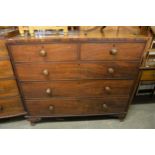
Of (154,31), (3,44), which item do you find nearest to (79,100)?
(3,44)

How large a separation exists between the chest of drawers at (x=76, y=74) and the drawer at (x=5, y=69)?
70 mm

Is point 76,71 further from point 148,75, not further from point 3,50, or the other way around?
point 148,75

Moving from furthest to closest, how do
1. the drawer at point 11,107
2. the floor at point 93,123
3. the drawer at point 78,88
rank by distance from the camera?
1. the floor at point 93,123
2. the drawer at point 11,107
3. the drawer at point 78,88

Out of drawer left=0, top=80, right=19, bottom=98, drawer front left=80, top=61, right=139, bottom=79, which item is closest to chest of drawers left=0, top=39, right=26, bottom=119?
drawer left=0, top=80, right=19, bottom=98

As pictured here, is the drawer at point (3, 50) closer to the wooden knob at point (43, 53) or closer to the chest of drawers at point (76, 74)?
the chest of drawers at point (76, 74)

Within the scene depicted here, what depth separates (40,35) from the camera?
1.13 meters

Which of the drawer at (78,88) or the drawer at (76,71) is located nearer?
the drawer at (76,71)

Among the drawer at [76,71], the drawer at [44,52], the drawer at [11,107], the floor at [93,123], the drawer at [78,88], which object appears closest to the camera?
the drawer at [44,52]

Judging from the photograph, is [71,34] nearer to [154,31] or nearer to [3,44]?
[3,44]

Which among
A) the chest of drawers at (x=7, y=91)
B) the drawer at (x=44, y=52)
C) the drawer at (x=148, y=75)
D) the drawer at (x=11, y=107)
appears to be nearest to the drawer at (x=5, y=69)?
the chest of drawers at (x=7, y=91)

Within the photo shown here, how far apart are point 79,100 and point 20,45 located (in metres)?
0.70

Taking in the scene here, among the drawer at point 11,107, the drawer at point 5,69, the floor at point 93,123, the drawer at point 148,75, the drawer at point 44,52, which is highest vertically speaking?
the drawer at point 44,52

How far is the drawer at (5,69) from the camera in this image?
1.19 meters

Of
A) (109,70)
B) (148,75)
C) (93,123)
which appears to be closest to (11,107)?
(93,123)
